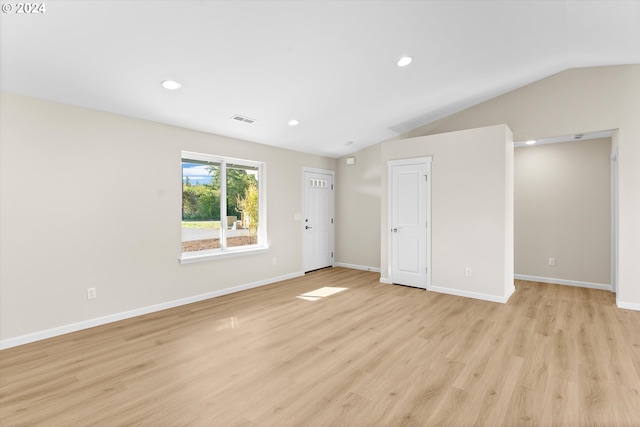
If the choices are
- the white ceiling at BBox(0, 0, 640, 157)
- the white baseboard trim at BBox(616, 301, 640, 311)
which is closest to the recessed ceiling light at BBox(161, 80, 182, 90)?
the white ceiling at BBox(0, 0, 640, 157)

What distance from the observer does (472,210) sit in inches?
182

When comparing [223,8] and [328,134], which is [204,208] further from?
[223,8]

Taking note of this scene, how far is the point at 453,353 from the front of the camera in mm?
2865

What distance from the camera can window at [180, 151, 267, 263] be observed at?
455cm

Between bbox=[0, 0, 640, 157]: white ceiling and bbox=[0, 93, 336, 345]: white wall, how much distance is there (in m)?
0.29

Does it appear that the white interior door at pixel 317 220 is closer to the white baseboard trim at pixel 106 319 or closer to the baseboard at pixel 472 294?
the white baseboard trim at pixel 106 319

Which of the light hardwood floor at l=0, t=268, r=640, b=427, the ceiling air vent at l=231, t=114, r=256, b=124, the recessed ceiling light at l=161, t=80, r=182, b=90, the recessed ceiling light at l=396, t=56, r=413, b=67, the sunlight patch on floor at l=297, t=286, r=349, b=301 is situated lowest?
the light hardwood floor at l=0, t=268, r=640, b=427

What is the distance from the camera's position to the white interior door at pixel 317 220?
21.1 ft

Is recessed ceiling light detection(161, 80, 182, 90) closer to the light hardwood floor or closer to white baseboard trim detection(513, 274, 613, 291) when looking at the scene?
the light hardwood floor

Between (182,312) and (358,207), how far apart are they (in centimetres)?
414

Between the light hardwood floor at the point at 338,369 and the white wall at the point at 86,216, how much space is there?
0.36m

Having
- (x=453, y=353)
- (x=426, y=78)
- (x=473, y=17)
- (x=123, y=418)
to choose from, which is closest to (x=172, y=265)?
(x=123, y=418)

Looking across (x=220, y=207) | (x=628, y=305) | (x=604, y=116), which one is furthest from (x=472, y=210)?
(x=220, y=207)

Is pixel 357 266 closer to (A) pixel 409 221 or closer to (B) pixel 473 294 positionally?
(A) pixel 409 221
